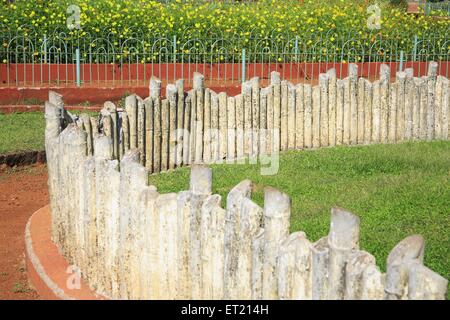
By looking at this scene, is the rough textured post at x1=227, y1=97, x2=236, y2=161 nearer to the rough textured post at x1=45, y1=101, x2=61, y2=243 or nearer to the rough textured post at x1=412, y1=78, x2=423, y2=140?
the rough textured post at x1=412, y1=78, x2=423, y2=140

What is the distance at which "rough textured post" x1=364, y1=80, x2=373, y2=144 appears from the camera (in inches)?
419

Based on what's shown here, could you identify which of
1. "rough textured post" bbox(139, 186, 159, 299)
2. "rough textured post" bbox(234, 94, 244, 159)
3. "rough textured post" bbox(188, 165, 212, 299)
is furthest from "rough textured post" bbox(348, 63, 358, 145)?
"rough textured post" bbox(188, 165, 212, 299)

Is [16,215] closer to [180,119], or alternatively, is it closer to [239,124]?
[180,119]

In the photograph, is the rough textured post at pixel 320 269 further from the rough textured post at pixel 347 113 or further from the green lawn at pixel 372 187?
the rough textured post at pixel 347 113

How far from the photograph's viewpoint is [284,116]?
406 inches

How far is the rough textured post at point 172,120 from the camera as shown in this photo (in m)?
9.34

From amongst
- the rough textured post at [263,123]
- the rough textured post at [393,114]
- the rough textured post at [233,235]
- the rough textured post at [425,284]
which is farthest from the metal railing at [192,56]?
the rough textured post at [425,284]

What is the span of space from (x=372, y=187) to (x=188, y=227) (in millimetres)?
3777

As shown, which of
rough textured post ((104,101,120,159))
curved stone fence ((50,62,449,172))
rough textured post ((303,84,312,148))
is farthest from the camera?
rough textured post ((303,84,312,148))

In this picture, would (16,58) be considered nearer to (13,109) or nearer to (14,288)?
(13,109)

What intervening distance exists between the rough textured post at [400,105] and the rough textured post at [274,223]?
23.4 feet

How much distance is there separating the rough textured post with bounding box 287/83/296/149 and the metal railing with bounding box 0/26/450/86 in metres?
4.32

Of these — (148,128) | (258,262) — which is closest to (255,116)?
(148,128)
